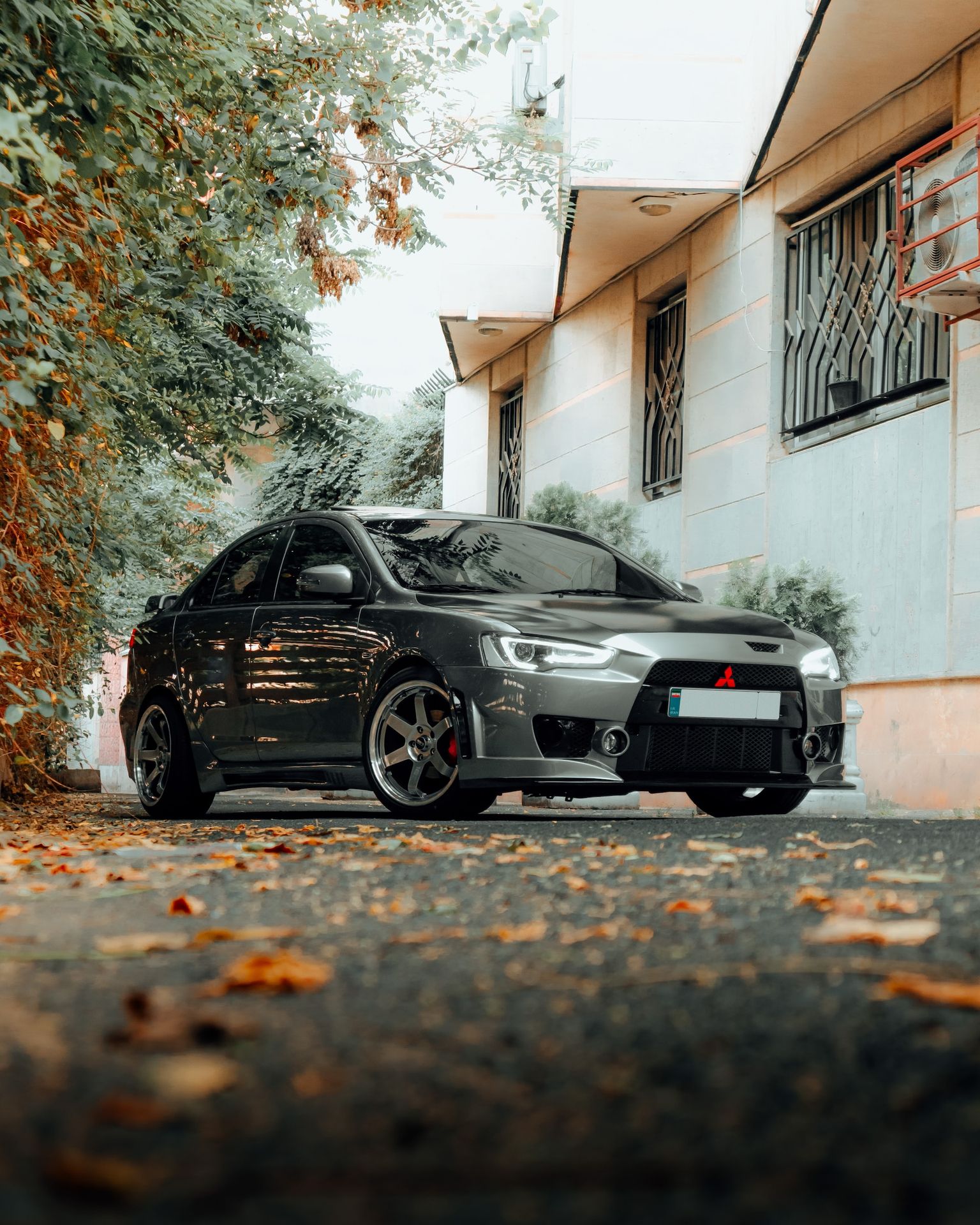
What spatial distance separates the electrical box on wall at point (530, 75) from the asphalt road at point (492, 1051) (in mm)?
18958

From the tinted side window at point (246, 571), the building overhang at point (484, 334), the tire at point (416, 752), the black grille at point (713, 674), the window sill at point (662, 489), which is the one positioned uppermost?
the building overhang at point (484, 334)

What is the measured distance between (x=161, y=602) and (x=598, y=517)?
26.7 feet

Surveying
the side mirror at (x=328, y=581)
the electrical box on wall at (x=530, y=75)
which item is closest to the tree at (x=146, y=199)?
the side mirror at (x=328, y=581)

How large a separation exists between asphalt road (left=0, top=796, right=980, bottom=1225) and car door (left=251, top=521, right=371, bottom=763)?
305 cm

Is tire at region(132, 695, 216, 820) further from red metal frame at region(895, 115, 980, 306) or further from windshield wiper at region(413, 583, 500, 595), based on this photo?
red metal frame at region(895, 115, 980, 306)

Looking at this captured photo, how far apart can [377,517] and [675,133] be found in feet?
29.1

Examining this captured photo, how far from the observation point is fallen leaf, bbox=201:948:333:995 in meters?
2.88

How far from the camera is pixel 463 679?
→ 704 centimetres

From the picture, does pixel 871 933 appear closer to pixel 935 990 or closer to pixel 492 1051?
pixel 935 990

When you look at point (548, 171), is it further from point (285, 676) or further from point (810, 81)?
point (285, 676)

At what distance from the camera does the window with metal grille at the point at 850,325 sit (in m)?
13.2

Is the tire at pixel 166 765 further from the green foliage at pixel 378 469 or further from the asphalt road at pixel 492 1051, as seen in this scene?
the green foliage at pixel 378 469

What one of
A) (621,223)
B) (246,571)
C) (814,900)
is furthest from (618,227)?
(814,900)

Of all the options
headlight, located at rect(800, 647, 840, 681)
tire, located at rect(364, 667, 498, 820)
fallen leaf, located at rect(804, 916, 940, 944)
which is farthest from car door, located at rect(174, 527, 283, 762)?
fallen leaf, located at rect(804, 916, 940, 944)
